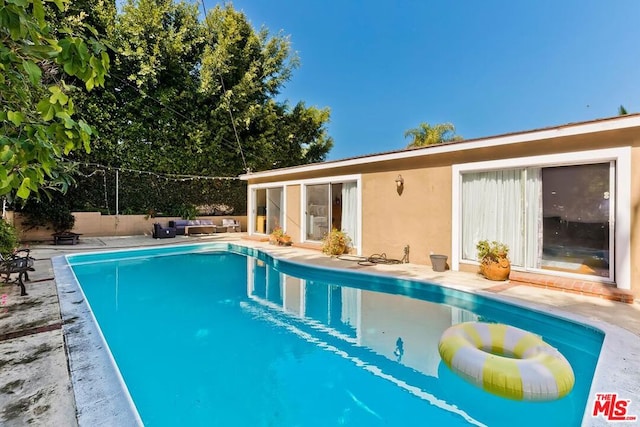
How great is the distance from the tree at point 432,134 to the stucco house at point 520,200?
15339 millimetres

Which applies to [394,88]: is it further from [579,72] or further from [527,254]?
[527,254]

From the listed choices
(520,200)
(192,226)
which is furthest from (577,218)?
(192,226)

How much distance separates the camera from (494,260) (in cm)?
672

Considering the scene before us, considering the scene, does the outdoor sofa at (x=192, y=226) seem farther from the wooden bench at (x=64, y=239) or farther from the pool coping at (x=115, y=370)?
the pool coping at (x=115, y=370)

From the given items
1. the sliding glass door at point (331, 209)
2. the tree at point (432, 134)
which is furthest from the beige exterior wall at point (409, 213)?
the tree at point (432, 134)

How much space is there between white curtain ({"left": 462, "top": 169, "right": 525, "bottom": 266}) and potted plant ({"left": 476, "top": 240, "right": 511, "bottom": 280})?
0.80 ft

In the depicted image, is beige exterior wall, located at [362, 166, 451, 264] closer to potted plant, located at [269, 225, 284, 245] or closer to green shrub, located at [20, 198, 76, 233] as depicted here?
potted plant, located at [269, 225, 284, 245]

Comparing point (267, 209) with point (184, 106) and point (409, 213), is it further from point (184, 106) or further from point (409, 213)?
point (184, 106)

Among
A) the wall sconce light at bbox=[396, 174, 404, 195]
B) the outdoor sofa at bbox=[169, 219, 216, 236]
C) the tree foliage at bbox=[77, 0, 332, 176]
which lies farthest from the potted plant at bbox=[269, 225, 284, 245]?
the tree foliage at bbox=[77, 0, 332, 176]

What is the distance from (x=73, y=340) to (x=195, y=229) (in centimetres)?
1369

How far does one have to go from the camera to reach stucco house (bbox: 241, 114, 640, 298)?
18.1ft

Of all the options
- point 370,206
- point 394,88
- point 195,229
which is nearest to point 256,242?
point 195,229

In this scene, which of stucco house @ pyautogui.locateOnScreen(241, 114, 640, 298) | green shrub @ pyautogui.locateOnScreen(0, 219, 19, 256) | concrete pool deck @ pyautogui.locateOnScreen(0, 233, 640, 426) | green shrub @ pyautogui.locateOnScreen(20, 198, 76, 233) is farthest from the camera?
green shrub @ pyautogui.locateOnScreen(20, 198, 76, 233)

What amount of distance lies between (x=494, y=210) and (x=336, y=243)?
4524 millimetres
